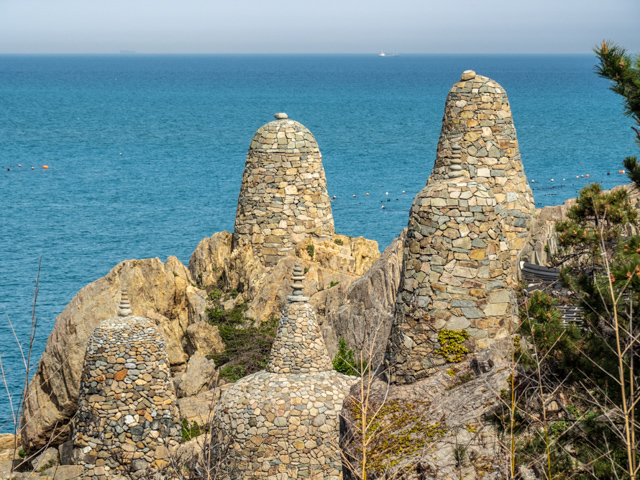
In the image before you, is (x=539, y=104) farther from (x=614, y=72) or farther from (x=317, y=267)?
(x=614, y=72)

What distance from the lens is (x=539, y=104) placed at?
152 metres

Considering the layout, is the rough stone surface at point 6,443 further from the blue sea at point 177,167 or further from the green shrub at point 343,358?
the green shrub at point 343,358

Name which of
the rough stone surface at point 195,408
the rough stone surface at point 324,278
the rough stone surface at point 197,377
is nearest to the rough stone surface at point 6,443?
the rough stone surface at point 197,377

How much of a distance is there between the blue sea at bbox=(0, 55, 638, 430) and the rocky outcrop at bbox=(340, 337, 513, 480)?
42.6ft

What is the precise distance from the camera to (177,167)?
3671 inches

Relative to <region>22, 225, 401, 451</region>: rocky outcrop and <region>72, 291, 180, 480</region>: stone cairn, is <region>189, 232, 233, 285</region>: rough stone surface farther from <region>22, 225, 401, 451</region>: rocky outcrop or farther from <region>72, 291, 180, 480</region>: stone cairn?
<region>72, 291, 180, 480</region>: stone cairn

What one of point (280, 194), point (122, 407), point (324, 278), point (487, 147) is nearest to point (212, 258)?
point (280, 194)

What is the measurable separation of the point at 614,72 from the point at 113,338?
32.9 feet

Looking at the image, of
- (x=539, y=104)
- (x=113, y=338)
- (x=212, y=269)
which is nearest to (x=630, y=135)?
(x=539, y=104)

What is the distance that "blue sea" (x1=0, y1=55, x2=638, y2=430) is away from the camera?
54469mm

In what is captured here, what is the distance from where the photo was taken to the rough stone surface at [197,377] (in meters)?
21.5

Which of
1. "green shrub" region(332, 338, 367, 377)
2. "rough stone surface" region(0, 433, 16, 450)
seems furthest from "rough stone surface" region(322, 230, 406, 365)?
"rough stone surface" region(0, 433, 16, 450)

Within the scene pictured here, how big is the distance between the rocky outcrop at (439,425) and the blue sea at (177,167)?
12998 mm

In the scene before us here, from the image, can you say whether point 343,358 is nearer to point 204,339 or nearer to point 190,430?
point 190,430
